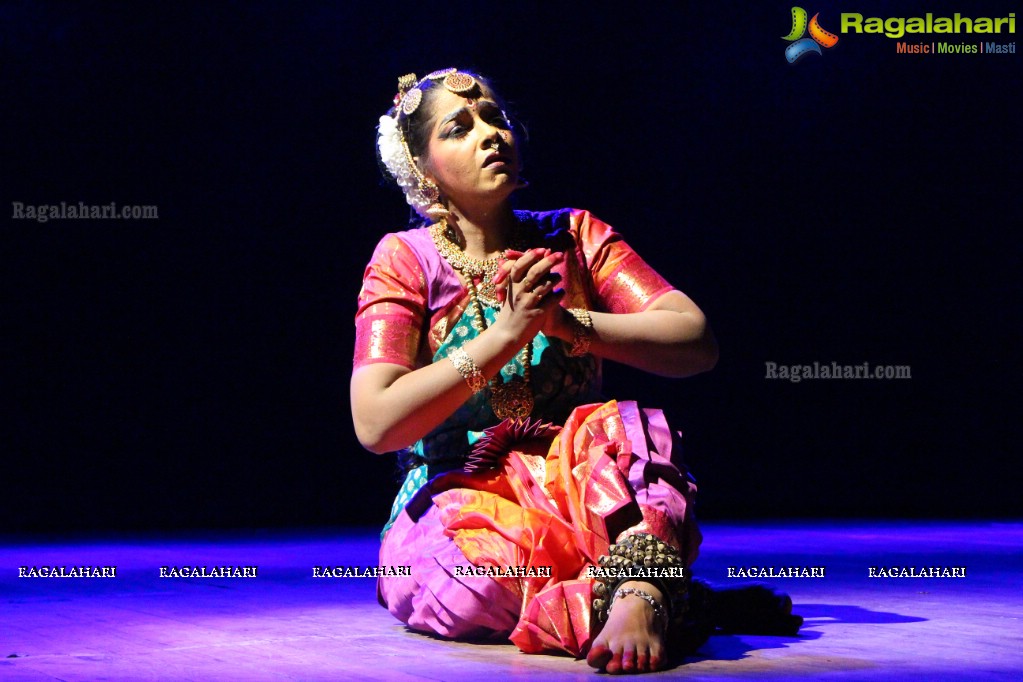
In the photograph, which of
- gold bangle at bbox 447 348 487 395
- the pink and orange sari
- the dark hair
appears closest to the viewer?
the pink and orange sari

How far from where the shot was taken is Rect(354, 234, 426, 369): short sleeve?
2.28m

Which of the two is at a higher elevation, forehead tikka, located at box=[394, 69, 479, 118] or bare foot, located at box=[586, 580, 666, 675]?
forehead tikka, located at box=[394, 69, 479, 118]

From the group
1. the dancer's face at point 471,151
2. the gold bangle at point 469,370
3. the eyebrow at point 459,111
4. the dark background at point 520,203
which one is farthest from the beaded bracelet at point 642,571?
the dark background at point 520,203

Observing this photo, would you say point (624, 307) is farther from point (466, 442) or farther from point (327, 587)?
point (327, 587)

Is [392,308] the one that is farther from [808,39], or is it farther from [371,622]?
[808,39]

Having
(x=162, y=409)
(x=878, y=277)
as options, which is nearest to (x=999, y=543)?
(x=878, y=277)

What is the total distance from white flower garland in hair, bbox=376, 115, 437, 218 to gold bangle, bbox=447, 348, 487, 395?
1.51 ft

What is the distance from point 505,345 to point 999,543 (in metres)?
2.17

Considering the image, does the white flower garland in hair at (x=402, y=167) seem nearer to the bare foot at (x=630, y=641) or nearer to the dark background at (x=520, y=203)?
the bare foot at (x=630, y=641)
